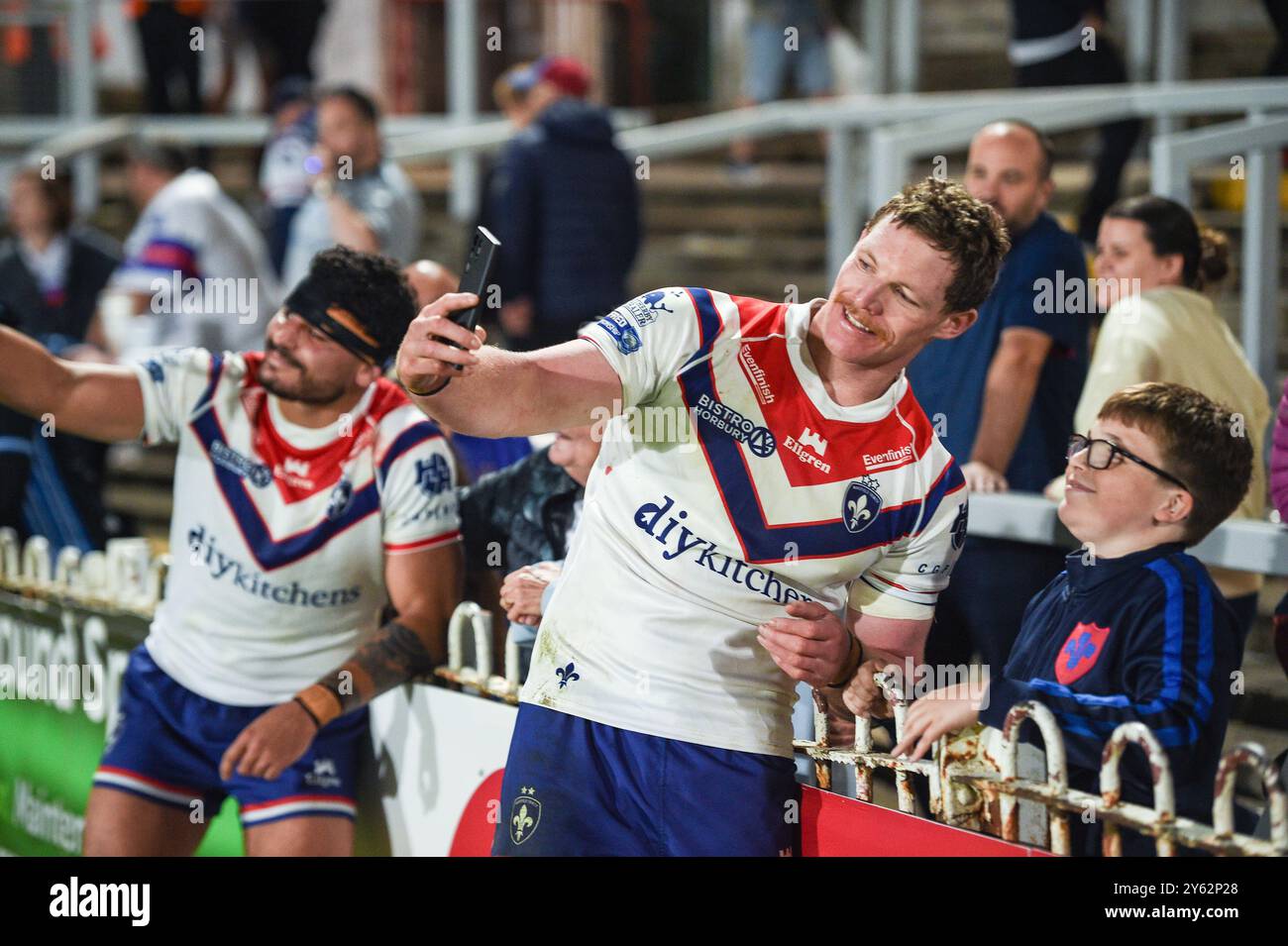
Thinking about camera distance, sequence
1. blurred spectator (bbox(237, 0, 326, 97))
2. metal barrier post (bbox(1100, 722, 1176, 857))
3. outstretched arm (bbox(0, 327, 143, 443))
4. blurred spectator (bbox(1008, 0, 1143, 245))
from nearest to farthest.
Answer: metal barrier post (bbox(1100, 722, 1176, 857)), outstretched arm (bbox(0, 327, 143, 443)), blurred spectator (bbox(1008, 0, 1143, 245)), blurred spectator (bbox(237, 0, 326, 97))

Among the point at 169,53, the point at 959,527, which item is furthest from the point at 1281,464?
the point at 169,53

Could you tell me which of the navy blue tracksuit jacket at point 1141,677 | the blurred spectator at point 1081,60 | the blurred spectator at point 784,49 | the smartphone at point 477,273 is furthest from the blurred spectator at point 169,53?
the navy blue tracksuit jacket at point 1141,677

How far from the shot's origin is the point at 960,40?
12.0 meters

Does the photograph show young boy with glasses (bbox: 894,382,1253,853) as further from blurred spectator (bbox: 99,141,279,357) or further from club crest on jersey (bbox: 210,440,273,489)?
blurred spectator (bbox: 99,141,279,357)

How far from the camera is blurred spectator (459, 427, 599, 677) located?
145 inches

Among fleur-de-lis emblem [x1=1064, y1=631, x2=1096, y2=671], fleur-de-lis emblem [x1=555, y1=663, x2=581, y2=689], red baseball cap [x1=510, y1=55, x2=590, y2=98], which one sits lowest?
fleur-de-lis emblem [x1=555, y1=663, x2=581, y2=689]

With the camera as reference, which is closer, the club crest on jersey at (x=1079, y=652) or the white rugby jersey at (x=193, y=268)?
the club crest on jersey at (x=1079, y=652)

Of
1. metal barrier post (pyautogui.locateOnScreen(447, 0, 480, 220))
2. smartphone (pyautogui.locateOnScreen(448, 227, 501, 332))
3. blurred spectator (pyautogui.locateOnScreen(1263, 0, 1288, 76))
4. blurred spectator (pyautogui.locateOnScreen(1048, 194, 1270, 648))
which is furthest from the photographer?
metal barrier post (pyautogui.locateOnScreen(447, 0, 480, 220))

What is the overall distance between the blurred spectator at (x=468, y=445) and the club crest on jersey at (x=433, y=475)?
489mm

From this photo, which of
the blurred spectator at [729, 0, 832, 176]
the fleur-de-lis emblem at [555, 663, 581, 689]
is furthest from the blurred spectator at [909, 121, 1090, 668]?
the blurred spectator at [729, 0, 832, 176]

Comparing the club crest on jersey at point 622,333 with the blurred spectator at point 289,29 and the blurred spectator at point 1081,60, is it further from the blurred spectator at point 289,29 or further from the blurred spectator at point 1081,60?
the blurred spectator at point 289,29

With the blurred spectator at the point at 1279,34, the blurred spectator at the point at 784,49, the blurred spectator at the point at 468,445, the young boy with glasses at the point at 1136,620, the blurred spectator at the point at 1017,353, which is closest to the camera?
the young boy with glasses at the point at 1136,620

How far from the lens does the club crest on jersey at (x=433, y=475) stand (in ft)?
12.3

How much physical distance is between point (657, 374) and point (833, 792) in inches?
36.0
